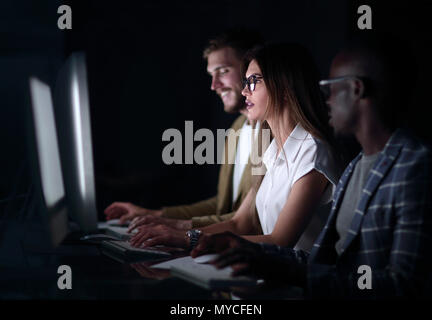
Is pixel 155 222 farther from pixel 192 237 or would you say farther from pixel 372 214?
pixel 372 214

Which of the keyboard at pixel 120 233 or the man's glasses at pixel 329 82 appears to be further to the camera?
the keyboard at pixel 120 233

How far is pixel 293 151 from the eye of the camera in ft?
4.55

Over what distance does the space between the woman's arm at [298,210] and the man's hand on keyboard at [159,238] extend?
0.21m

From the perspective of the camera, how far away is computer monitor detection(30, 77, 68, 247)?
3.34 feet

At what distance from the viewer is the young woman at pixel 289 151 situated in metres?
1.26

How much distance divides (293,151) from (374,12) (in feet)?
4.21

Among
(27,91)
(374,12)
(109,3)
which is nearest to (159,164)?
(109,3)

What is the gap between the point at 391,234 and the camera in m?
0.85

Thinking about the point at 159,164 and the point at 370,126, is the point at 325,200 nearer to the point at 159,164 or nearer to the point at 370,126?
the point at 370,126

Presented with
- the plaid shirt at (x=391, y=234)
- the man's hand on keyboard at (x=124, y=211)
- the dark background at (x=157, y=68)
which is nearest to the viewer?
the plaid shirt at (x=391, y=234)

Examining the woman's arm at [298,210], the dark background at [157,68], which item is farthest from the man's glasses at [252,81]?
the dark background at [157,68]

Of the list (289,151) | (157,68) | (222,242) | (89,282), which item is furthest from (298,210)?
(157,68)

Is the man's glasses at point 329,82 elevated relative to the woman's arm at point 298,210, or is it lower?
elevated

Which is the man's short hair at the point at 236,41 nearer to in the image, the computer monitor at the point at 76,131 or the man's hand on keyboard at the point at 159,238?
the computer monitor at the point at 76,131
